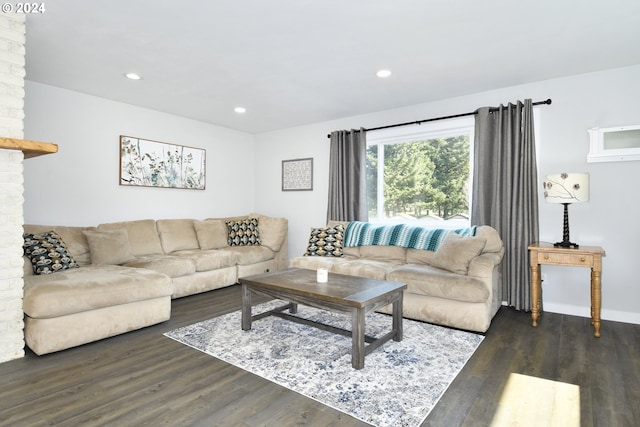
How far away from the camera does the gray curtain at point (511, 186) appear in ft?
12.1

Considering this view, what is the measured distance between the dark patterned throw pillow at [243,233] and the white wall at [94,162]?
556 millimetres

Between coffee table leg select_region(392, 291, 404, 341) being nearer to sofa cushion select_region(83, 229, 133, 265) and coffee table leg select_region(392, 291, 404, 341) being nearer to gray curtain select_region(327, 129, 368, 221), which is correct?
gray curtain select_region(327, 129, 368, 221)

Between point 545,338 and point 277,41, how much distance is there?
3371 mm

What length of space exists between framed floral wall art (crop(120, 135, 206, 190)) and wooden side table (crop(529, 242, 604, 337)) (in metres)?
4.60

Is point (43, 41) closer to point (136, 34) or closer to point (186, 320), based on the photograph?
point (136, 34)

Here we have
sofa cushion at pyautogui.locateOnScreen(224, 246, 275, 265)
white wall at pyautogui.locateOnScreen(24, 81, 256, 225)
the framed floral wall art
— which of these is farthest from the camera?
sofa cushion at pyautogui.locateOnScreen(224, 246, 275, 265)

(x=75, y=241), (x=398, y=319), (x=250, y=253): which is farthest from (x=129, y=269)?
(x=398, y=319)

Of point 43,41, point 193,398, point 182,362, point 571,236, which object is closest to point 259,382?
point 193,398

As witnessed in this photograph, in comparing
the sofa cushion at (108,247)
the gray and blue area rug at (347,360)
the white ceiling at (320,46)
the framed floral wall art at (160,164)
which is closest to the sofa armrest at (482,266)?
the gray and blue area rug at (347,360)

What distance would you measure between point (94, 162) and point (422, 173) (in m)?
4.19

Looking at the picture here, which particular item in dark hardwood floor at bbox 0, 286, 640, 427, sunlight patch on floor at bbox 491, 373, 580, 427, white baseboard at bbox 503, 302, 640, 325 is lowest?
sunlight patch on floor at bbox 491, 373, 580, 427

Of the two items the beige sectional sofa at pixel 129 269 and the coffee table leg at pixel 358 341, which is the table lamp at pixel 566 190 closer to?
the coffee table leg at pixel 358 341

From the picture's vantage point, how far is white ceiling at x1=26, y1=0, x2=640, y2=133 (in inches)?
93.7

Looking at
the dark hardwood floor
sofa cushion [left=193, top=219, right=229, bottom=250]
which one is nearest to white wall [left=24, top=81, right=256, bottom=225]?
sofa cushion [left=193, top=219, right=229, bottom=250]
